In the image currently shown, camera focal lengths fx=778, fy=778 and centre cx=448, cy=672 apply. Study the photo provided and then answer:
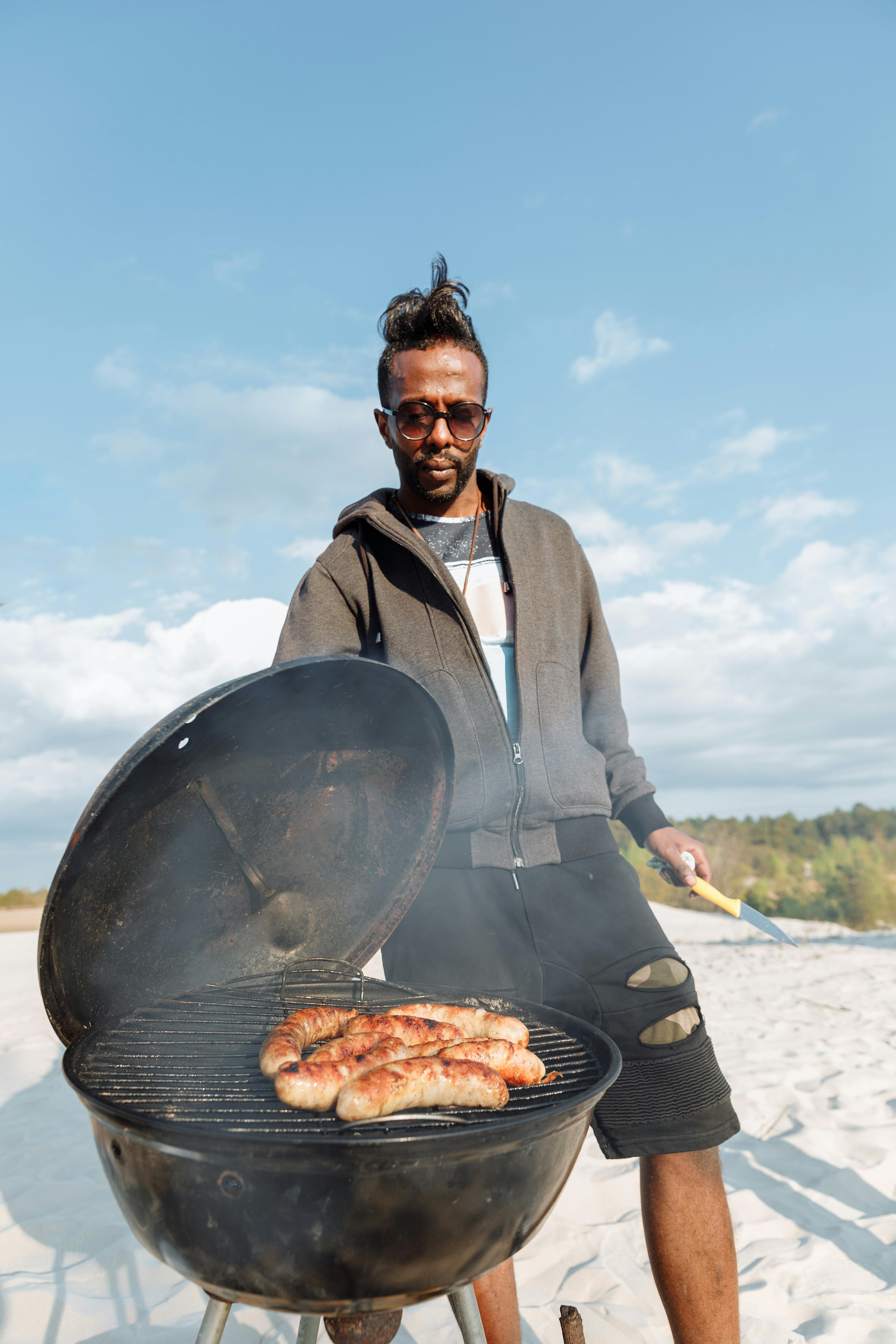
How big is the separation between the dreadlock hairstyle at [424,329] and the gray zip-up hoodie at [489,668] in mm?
437

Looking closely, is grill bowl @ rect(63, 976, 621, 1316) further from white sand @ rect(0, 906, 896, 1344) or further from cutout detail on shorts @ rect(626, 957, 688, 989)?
white sand @ rect(0, 906, 896, 1344)

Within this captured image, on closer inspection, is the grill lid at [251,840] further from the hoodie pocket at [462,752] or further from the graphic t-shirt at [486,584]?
the graphic t-shirt at [486,584]

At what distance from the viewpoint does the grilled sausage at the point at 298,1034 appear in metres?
1.60

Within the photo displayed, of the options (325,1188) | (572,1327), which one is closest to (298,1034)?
(325,1188)

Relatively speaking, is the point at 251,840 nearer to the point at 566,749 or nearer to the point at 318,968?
the point at 318,968

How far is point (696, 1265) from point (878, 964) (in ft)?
36.1

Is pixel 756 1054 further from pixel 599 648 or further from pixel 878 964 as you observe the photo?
pixel 878 964

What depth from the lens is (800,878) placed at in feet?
60.2

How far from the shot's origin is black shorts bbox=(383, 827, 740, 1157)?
7.03ft

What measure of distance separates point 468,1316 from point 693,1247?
2.22 ft

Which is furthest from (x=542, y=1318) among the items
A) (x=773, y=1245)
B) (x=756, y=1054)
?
(x=756, y=1054)

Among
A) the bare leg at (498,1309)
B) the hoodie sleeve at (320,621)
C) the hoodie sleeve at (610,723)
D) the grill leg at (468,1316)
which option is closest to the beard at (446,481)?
the hoodie sleeve at (320,621)

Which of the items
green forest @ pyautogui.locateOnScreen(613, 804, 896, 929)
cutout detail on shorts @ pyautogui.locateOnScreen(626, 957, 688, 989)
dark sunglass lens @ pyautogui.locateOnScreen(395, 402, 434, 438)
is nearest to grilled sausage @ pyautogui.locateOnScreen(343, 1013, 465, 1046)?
cutout detail on shorts @ pyautogui.locateOnScreen(626, 957, 688, 989)

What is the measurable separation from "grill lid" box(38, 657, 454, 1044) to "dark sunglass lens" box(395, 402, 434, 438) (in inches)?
39.8
